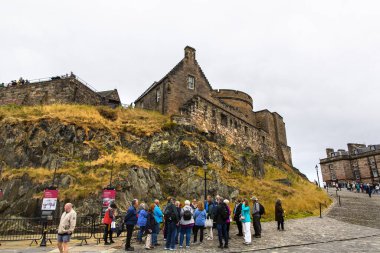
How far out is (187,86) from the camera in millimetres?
28828

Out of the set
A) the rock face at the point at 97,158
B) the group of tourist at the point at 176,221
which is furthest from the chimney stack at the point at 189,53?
the group of tourist at the point at 176,221

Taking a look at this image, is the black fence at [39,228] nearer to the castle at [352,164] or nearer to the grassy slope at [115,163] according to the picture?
the grassy slope at [115,163]

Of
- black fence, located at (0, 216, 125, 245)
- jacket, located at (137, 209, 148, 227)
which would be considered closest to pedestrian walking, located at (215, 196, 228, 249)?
jacket, located at (137, 209, 148, 227)

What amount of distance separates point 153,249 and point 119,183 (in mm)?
8200

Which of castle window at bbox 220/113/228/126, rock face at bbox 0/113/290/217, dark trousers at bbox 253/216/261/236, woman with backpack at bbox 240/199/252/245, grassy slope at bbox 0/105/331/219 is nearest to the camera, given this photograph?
woman with backpack at bbox 240/199/252/245

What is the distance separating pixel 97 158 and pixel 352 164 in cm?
6254

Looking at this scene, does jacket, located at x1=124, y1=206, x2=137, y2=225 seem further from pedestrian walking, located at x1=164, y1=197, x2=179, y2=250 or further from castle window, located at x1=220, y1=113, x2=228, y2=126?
castle window, located at x1=220, y1=113, x2=228, y2=126

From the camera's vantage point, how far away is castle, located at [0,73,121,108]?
89.3 feet

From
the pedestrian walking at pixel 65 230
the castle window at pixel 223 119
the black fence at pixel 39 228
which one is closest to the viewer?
the pedestrian walking at pixel 65 230

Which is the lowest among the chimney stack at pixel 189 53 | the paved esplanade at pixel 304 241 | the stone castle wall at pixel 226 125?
the paved esplanade at pixel 304 241

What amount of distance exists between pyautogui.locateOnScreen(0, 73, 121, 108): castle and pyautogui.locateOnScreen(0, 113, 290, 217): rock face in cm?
559

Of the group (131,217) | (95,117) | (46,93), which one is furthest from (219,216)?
(46,93)

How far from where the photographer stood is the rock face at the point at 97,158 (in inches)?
671

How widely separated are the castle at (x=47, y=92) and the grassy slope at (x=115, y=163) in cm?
204
